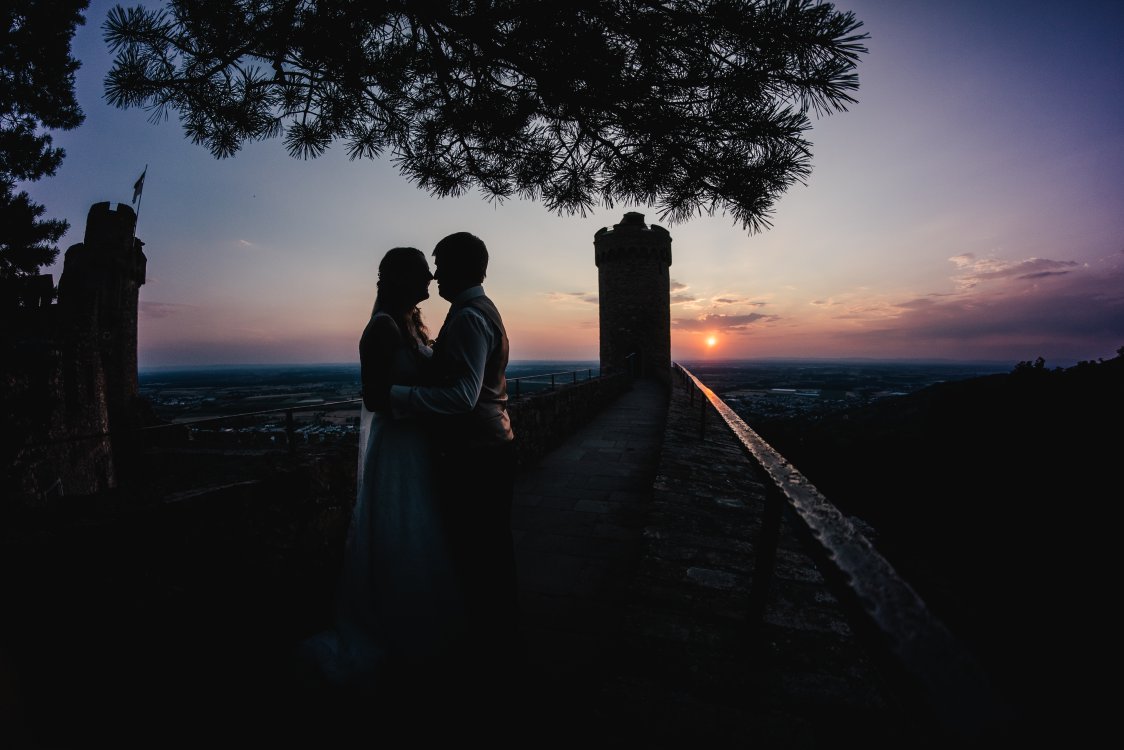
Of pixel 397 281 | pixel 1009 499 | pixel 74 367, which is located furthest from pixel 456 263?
pixel 1009 499

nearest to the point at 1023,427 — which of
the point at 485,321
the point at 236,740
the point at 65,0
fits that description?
the point at 485,321

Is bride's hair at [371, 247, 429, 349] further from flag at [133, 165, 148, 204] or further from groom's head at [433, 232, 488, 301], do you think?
flag at [133, 165, 148, 204]

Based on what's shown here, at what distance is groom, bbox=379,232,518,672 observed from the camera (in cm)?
179

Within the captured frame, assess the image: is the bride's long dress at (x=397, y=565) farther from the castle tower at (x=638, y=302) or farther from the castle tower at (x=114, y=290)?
the castle tower at (x=638, y=302)

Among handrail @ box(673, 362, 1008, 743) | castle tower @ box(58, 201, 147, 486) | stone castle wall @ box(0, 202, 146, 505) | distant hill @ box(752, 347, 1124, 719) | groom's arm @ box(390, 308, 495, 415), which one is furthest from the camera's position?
castle tower @ box(58, 201, 147, 486)

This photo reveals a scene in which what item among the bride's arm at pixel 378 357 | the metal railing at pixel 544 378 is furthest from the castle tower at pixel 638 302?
the bride's arm at pixel 378 357

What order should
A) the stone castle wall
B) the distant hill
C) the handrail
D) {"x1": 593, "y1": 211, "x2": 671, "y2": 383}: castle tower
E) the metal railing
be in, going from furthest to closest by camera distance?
{"x1": 593, "y1": 211, "x2": 671, "y2": 383}: castle tower < the distant hill < the metal railing < the stone castle wall < the handrail

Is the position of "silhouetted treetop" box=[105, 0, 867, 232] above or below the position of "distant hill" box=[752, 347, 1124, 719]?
above

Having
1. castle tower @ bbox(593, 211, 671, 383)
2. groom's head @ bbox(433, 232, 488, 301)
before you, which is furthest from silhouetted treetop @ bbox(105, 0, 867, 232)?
castle tower @ bbox(593, 211, 671, 383)

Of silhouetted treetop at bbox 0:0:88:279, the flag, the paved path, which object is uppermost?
the flag

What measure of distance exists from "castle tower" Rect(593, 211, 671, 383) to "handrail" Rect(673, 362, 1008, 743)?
67.0 feet

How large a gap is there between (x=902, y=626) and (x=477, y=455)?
60.5 inches

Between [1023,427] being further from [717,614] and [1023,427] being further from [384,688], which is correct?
[384,688]

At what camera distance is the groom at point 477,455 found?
70.6 inches
